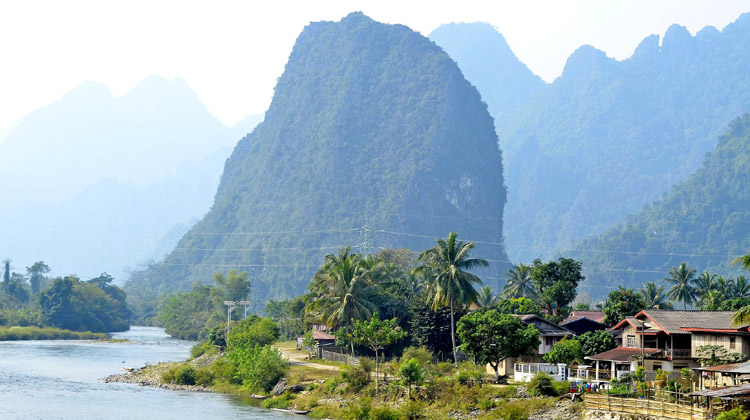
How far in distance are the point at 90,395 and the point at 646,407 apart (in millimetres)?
37229

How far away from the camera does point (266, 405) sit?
54.4 meters

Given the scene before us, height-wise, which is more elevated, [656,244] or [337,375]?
[656,244]

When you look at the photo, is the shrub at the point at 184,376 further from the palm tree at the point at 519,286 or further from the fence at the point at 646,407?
the fence at the point at 646,407

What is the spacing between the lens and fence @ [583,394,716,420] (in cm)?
3528

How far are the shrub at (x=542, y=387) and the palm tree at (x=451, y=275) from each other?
12.5m

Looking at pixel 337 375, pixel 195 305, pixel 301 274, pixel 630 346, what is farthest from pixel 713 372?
pixel 301 274

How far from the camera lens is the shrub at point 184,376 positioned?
64.6m

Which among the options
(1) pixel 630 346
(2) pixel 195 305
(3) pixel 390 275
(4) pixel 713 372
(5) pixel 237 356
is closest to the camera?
(4) pixel 713 372

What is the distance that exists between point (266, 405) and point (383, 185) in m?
139

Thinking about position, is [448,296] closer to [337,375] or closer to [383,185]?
[337,375]

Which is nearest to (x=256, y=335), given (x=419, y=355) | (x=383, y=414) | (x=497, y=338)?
(x=419, y=355)

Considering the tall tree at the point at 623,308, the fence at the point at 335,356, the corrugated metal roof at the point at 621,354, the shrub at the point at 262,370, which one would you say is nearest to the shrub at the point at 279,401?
the shrub at the point at 262,370

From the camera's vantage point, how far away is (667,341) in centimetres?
4747

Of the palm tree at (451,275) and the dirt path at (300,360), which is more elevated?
the palm tree at (451,275)
